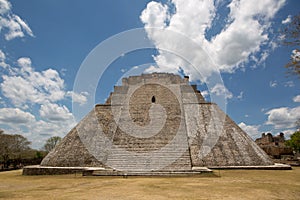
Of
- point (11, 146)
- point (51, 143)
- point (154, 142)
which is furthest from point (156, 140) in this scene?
point (51, 143)

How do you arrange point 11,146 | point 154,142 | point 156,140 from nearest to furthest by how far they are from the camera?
point 154,142 < point 156,140 < point 11,146

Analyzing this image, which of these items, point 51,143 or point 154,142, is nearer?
point 154,142

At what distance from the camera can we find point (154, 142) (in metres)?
14.1

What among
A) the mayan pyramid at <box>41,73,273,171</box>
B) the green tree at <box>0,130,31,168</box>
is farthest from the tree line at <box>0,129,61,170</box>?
the mayan pyramid at <box>41,73,273,171</box>

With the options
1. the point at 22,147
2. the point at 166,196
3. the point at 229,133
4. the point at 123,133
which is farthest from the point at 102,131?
the point at 22,147

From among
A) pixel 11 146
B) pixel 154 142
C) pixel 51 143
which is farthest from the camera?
pixel 51 143

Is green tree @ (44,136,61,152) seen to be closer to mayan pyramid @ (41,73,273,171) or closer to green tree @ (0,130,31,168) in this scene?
green tree @ (0,130,31,168)

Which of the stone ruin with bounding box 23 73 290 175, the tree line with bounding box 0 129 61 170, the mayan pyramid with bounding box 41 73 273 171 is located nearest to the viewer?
the stone ruin with bounding box 23 73 290 175

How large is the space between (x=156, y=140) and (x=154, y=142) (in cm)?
26

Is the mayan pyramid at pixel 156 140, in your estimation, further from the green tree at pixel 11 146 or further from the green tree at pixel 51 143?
the green tree at pixel 51 143

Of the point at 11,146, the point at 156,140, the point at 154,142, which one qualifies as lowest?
the point at 154,142

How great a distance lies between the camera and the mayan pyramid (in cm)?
1298

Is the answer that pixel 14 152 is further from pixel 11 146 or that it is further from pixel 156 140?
Result: pixel 156 140

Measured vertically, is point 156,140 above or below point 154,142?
above
